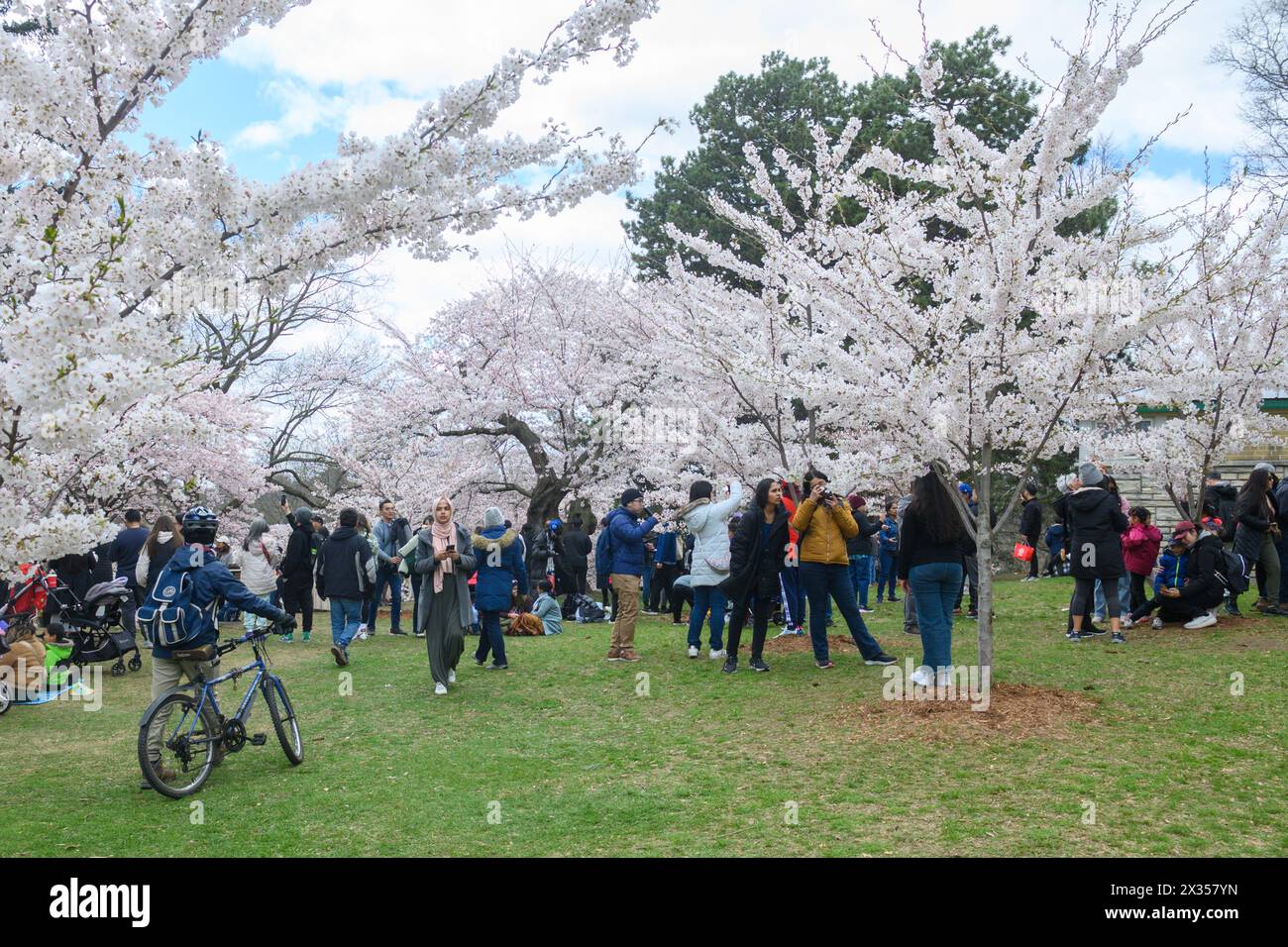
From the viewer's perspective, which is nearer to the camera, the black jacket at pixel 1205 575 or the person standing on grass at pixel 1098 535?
the person standing on grass at pixel 1098 535

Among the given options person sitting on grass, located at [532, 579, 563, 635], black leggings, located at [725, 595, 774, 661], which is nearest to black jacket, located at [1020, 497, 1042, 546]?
black leggings, located at [725, 595, 774, 661]

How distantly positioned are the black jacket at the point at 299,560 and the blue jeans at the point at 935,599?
32.0 feet

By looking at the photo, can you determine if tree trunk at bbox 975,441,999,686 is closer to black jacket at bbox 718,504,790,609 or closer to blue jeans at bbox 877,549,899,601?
black jacket at bbox 718,504,790,609

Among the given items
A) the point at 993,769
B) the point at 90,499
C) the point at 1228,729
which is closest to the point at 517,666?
the point at 993,769

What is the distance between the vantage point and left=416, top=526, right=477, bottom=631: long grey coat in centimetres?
981

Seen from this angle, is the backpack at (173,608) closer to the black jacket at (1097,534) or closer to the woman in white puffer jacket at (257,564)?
the woman in white puffer jacket at (257,564)

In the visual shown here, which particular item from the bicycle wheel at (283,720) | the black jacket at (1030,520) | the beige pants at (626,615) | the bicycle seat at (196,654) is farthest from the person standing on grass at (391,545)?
the black jacket at (1030,520)

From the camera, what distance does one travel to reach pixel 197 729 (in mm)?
6652

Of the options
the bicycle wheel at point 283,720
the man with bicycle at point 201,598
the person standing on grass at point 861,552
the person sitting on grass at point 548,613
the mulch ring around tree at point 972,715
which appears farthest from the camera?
the person sitting on grass at point 548,613

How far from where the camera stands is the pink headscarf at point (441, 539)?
32.2 feet

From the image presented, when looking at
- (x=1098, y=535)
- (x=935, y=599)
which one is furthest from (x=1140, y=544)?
(x=935, y=599)

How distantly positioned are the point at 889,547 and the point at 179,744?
13.2 meters

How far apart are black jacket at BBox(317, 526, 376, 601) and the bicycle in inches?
205
